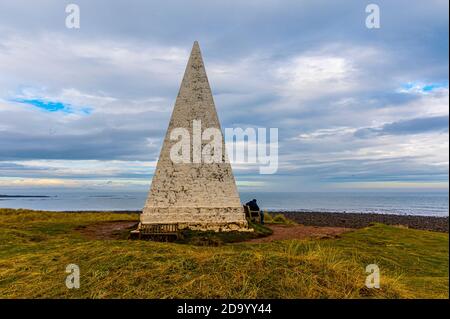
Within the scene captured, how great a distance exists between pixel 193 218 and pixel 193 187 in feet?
4.58

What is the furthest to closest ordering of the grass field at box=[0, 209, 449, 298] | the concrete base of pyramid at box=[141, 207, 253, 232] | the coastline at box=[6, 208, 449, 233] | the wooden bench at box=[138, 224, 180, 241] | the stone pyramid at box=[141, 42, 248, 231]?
the coastline at box=[6, 208, 449, 233]
the stone pyramid at box=[141, 42, 248, 231]
the concrete base of pyramid at box=[141, 207, 253, 232]
the wooden bench at box=[138, 224, 180, 241]
the grass field at box=[0, 209, 449, 298]

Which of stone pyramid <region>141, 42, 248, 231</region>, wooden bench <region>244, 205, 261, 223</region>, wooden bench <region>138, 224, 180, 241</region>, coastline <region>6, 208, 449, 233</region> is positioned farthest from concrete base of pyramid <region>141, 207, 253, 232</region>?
coastline <region>6, 208, 449, 233</region>

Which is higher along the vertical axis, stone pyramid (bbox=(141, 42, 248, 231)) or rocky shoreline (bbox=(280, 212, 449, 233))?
stone pyramid (bbox=(141, 42, 248, 231))

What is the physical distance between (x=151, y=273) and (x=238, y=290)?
1646 millimetres

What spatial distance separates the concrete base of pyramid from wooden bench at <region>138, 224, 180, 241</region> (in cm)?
43

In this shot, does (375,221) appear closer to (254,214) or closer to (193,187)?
(254,214)

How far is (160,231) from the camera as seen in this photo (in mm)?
15180

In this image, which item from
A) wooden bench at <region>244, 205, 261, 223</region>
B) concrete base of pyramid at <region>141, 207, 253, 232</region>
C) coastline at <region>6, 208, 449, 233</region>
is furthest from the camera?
coastline at <region>6, 208, 449, 233</region>

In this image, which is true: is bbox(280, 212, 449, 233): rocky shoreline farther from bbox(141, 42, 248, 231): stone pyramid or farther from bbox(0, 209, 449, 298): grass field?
bbox(0, 209, 449, 298): grass field

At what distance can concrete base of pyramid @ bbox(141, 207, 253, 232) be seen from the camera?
639 inches

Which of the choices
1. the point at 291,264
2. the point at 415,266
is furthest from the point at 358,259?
the point at 291,264

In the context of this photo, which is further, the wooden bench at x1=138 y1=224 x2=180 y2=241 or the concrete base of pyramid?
the concrete base of pyramid
